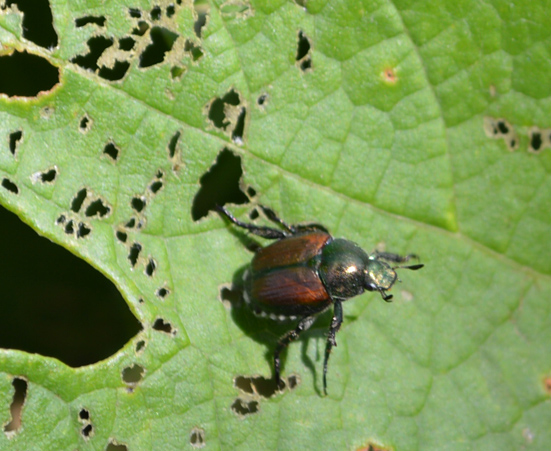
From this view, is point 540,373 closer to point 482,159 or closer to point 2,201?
point 482,159

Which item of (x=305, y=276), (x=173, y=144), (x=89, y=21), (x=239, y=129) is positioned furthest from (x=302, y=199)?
(x=89, y=21)

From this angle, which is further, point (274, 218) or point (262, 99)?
point (274, 218)

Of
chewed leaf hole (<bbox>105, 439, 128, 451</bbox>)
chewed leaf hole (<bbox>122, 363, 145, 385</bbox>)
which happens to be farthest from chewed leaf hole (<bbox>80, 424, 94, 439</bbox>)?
chewed leaf hole (<bbox>122, 363, 145, 385</bbox>)

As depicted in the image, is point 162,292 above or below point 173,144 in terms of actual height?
below

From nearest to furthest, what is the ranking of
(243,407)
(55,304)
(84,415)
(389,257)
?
(84,415) → (243,407) → (389,257) → (55,304)

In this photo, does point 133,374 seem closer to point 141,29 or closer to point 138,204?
point 138,204

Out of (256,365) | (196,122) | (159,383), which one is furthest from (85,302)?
(196,122)
